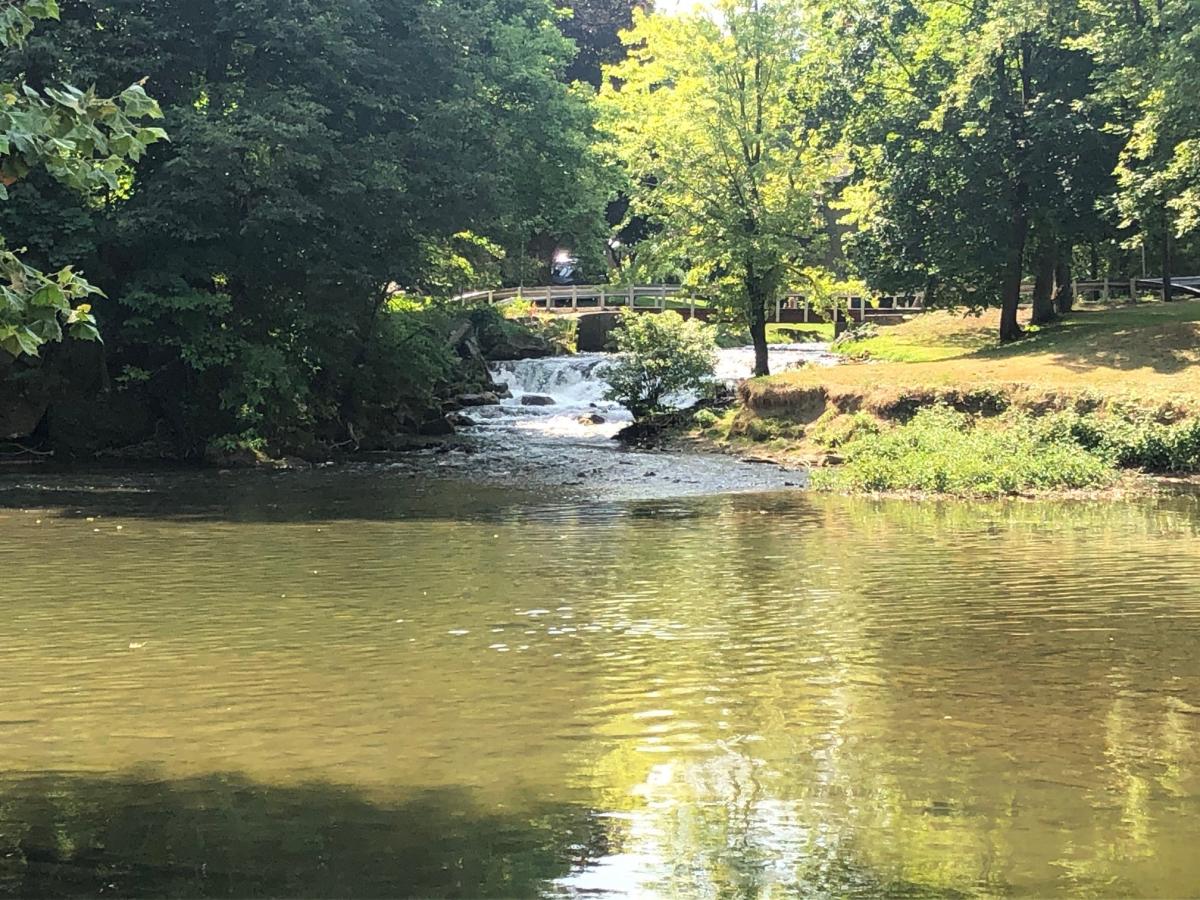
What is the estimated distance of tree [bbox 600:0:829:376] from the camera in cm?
2961

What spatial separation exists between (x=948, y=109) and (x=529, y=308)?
22.1 m

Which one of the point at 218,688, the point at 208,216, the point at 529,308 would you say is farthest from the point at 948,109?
the point at 218,688

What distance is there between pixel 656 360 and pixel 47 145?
23.8m

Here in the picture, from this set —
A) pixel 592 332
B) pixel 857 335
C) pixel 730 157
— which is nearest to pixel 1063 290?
pixel 857 335

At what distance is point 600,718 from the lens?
6203 millimetres

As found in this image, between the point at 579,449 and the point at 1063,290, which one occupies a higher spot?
the point at 1063,290

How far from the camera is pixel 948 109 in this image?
28.3 m

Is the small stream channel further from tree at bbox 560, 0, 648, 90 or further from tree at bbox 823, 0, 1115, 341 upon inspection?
tree at bbox 560, 0, 648, 90

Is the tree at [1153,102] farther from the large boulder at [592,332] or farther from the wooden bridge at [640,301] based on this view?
the wooden bridge at [640,301]

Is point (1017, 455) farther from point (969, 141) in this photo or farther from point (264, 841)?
point (264, 841)

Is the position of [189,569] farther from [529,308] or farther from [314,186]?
[529,308]

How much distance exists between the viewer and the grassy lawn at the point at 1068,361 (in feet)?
70.0

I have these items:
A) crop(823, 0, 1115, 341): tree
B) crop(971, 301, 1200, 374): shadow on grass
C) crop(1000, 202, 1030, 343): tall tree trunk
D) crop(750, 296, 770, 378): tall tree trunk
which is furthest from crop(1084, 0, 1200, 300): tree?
crop(750, 296, 770, 378): tall tree trunk

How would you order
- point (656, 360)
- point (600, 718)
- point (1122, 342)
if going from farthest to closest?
point (656, 360)
point (1122, 342)
point (600, 718)
